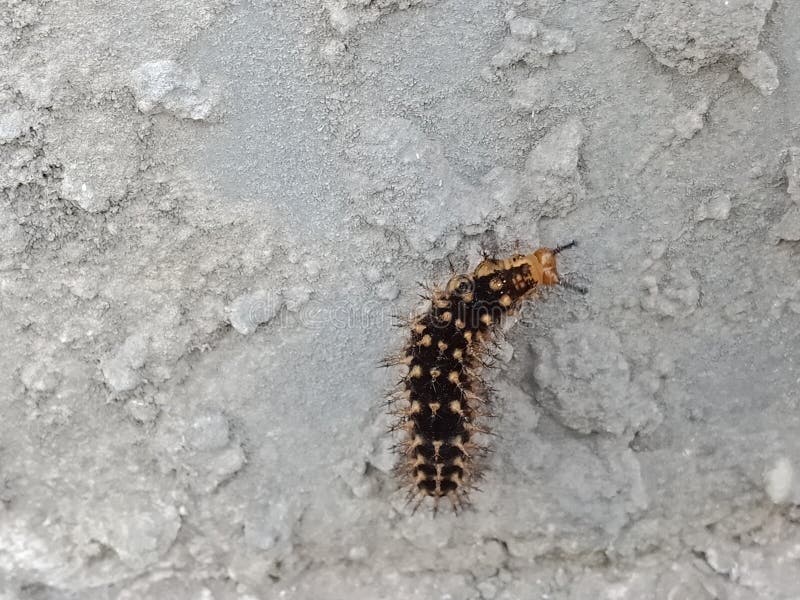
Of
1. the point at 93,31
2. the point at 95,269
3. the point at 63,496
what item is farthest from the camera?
the point at 63,496

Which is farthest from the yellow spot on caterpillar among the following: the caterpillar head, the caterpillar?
the caterpillar head

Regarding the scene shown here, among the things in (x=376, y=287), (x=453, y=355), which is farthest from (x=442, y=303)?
(x=376, y=287)

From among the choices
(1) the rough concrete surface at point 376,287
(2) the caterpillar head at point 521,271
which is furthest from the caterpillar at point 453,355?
(1) the rough concrete surface at point 376,287

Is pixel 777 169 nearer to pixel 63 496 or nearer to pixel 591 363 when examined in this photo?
pixel 591 363

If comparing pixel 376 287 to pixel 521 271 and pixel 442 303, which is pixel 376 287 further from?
pixel 521 271

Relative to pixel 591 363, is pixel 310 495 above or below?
below

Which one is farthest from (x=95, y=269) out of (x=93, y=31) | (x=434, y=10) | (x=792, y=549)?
(x=792, y=549)
